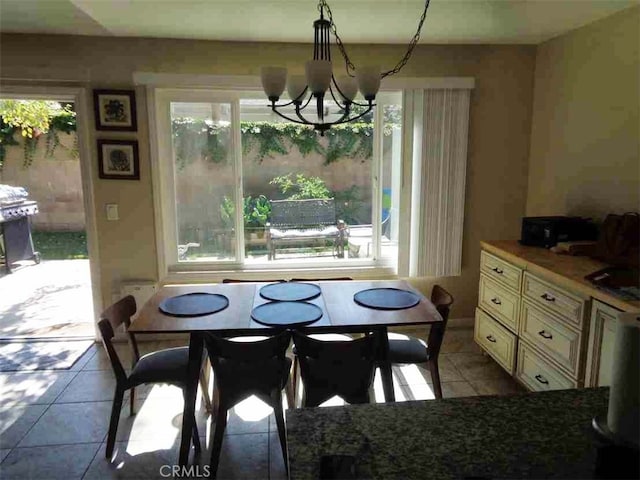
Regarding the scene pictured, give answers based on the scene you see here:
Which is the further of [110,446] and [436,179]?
[436,179]

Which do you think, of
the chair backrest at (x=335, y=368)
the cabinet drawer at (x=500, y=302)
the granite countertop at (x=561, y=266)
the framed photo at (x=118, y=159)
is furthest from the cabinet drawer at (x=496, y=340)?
the framed photo at (x=118, y=159)

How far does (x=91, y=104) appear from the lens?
3.21 meters

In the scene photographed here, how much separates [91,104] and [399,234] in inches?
102

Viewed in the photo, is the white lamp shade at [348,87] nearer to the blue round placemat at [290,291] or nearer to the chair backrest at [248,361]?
the blue round placemat at [290,291]

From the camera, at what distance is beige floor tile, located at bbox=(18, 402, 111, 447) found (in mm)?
2303

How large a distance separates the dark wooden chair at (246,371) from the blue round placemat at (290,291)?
1.65 feet

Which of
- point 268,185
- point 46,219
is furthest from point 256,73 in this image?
point 46,219

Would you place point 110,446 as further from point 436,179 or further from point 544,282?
point 436,179

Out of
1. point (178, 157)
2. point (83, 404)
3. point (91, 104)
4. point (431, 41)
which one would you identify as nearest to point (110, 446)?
point (83, 404)

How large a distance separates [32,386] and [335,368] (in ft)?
7.33

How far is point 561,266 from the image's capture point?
7.86 ft

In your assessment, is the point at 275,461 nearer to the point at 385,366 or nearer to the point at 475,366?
the point at 385,366

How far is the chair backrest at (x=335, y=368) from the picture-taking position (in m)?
1.84

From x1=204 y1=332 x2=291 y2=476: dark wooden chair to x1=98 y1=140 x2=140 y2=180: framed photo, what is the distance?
1916mm
